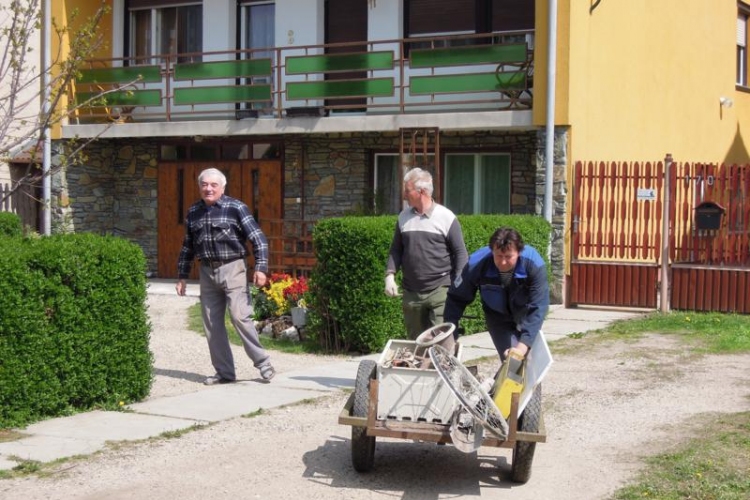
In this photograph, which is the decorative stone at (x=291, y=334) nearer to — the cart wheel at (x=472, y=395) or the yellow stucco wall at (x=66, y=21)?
the cart wheel at (x=472, y=395)

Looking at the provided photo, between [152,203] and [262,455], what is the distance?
1470cm

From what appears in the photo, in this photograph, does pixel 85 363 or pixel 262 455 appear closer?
pixel 262 455

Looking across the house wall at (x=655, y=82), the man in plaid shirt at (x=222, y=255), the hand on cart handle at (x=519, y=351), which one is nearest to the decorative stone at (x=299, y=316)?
the man in plaid shirt at (x=222, y=255)

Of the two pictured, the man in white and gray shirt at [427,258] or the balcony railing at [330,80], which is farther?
the balcony railing at [330,80]

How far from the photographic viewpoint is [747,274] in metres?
15.3

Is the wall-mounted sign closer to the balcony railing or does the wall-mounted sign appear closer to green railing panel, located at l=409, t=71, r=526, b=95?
the balcony railing

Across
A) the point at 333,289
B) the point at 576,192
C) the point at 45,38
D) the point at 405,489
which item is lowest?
the point at 405,489

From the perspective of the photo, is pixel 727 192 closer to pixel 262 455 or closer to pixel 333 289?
pixel 333 289

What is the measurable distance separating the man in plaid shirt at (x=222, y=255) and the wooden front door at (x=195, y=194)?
31.6 ft

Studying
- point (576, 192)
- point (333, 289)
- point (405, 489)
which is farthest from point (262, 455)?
point (576, 192)

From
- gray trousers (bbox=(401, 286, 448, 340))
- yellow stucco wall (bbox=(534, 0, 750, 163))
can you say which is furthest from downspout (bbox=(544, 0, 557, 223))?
gray trousers (bbox=(401, 286, 448, 340))

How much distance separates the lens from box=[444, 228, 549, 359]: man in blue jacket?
6.67m

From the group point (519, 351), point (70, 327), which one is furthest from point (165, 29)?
point (519, 351)

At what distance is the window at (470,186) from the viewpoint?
18.4 meters
